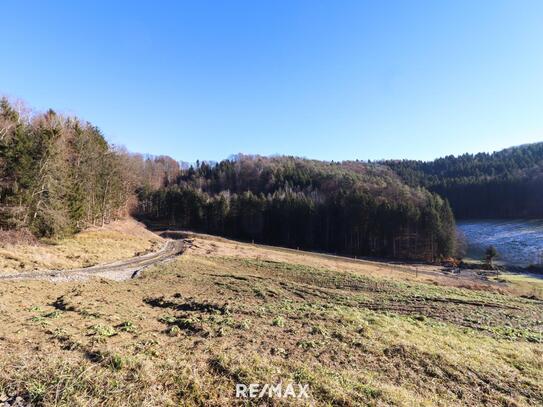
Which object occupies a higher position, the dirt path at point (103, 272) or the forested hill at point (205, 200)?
the forested hill at point (205, 200)

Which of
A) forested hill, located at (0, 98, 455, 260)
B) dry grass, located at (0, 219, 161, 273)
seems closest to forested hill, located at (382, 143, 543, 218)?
forested hill, located at (0, 98, 455, 260)

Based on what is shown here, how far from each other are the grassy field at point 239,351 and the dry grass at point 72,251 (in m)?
7.63

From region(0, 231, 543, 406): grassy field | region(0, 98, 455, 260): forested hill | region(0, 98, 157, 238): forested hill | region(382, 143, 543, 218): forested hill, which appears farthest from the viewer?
region(382, 143, 543, 218): forested hill

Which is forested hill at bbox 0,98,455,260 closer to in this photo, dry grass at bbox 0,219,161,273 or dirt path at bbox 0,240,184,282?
dry grass at bbox 0,219,161,273

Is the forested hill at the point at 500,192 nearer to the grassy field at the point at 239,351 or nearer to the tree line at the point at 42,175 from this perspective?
the tree line at the point at 42,175

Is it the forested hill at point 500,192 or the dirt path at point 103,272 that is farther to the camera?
the forested hill at point 500,192
